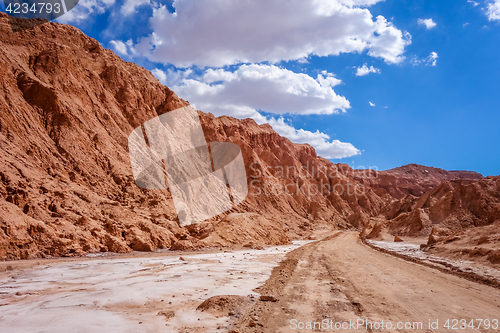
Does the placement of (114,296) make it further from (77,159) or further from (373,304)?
(77,159)

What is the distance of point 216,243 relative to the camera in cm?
2267

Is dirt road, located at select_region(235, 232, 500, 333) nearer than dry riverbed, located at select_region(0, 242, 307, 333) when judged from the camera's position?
No

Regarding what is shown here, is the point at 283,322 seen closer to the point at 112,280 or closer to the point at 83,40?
A: the point at 112,280

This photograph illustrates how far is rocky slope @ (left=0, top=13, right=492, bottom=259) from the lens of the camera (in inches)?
622

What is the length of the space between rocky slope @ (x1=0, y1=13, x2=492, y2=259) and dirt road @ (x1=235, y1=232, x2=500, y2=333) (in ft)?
43.1

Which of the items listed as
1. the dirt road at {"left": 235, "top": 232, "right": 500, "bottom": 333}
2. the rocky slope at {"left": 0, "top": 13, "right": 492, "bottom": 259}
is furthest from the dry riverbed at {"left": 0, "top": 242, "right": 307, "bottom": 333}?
the rocky slope at {"left": 0, "top": 13, "right": 492, "bottom": 259}

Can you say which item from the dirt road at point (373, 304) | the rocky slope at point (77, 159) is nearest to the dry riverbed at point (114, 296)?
the dirt road at point (373, 304)

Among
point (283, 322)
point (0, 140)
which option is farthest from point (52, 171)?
point (283, 322)

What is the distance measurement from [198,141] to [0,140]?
36.3m

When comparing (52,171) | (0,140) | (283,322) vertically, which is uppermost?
(0,140)

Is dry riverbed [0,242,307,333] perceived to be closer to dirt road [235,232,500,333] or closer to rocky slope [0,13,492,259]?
dirt road [235,232,500,333]

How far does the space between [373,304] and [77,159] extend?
2477 centimetres

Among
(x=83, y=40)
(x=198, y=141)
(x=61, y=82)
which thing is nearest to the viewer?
(x=61, y=82)

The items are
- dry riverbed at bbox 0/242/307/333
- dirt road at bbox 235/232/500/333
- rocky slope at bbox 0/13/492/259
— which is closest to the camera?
dry riverbed at bbox 0/242/307/333
